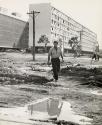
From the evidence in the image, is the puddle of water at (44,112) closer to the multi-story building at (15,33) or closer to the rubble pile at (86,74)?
the rubble pile at (86,74)

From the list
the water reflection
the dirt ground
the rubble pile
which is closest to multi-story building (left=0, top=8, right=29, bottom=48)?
the dirt ground

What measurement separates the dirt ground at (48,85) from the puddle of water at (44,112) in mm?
82

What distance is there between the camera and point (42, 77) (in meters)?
3.70

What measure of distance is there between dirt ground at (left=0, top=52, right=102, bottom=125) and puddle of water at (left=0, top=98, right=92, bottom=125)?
0.27 feet

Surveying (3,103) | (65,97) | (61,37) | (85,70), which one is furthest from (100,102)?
(61,37)

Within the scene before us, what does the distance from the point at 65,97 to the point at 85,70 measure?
1.58ft

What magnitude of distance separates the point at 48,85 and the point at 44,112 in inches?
33.7

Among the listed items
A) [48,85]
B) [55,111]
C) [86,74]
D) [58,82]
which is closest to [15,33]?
[48,85]

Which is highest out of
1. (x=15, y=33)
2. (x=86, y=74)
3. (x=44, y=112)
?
(x=15, y=33)

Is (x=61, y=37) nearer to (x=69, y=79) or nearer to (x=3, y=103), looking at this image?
(x=69, y=79)

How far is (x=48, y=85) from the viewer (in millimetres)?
3541

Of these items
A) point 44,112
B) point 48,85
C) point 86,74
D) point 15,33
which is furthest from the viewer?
point 15,33

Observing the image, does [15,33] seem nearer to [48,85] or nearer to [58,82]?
[48,85]

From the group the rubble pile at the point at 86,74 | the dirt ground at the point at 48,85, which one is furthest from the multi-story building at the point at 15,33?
the rubble pile at the point at 86,74
